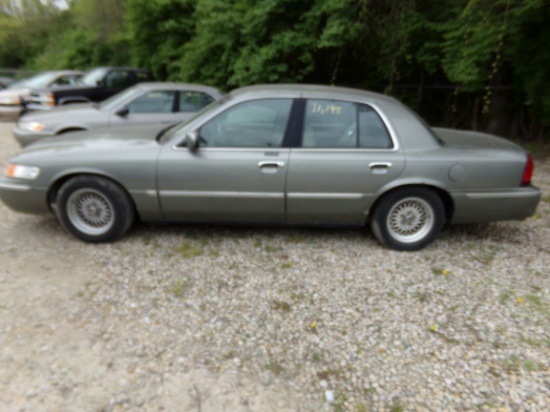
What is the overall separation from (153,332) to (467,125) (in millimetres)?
9154

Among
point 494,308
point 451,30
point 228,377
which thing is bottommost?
point 228,377

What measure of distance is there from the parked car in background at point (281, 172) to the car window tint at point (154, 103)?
3150 millimetres

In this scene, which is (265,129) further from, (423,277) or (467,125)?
(467,125)

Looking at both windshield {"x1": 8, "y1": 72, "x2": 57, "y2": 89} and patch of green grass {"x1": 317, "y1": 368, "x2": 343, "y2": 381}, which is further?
windshield {"x1": 8, "y1": 72, "x2": 57, "y2": 89}

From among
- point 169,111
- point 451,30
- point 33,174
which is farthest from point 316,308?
point 451,30

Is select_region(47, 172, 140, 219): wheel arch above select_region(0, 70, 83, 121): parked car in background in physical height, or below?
below

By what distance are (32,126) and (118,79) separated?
15.1 ft

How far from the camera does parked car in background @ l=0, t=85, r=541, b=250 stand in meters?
4.13

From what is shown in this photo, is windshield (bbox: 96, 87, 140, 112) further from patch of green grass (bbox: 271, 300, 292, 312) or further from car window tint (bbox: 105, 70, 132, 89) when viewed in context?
patch of green grass (bbox: 271, 300, 292, 312)

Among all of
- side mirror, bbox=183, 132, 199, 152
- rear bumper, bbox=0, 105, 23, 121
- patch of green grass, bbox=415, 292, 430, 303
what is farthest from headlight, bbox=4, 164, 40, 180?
rear bumper, bbox=0, 105, 23, 121

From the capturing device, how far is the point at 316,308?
345cm

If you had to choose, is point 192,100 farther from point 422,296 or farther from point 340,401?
point 340,401

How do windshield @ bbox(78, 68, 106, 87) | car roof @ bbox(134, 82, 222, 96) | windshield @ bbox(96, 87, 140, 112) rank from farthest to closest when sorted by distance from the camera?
windshield @ bbox(78, 68, 106, 87)
car roof @ bbox(134, 82, 222, 96)
windshield @ bbox(96, 87, 140, 112)

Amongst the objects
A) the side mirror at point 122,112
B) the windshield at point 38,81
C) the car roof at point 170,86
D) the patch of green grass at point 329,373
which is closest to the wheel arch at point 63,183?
the patch of green grass at point 329,373
